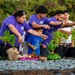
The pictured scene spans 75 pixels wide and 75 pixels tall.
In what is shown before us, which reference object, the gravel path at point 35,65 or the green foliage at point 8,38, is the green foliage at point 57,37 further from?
the gravel path at point 35,65

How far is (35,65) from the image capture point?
10.7m

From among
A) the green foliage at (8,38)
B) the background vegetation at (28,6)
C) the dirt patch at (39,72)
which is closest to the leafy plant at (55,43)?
the green foliage at (8,38)

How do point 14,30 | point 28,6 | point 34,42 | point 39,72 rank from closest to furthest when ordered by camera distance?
1. point 39,72
2. point 14,30
3. point 34,42
4. point 28,6

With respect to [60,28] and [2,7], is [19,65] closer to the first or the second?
[60,28]

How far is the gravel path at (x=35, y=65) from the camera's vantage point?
33.7 feet

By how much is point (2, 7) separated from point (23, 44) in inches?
316

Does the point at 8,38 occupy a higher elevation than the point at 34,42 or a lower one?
higher

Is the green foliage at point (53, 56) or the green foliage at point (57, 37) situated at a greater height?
the green foliage at point (57, 37)

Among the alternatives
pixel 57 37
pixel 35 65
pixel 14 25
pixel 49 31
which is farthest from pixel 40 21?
pixel 35 65

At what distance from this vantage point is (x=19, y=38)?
1185cm

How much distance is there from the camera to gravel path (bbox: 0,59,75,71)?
10.3 meters

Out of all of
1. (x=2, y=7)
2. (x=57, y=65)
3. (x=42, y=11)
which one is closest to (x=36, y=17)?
(x=42, y=11)

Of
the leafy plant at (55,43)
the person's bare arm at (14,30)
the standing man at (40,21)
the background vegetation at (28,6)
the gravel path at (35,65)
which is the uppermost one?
the background vegetation at (28,6)

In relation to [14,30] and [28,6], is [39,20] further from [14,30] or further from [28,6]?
[28,6]
